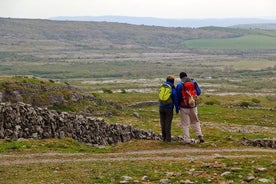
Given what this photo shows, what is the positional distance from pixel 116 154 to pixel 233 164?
6987 millimetres

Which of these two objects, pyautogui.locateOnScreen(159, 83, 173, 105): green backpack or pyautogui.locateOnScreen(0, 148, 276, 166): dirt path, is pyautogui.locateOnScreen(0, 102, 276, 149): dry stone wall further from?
pyautogui.locateOnScreen(159, 83, 173, 105): green backpack

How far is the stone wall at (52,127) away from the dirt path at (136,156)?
5.53m

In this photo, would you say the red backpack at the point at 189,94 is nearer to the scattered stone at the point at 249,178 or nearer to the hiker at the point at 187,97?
the hiker at the point at 187,97

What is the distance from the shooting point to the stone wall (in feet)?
102

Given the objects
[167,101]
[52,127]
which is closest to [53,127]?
[52,127]

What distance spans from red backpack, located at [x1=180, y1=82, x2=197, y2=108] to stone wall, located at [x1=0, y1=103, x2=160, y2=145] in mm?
7420

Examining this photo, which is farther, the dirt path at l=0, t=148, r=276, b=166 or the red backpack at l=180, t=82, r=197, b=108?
the red backpack at l=180, t=82, r=197, b=108

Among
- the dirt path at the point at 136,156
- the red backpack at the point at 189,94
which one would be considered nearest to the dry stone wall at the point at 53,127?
the dirt path at the point at 136,156

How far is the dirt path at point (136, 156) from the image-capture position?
2450 centimetres

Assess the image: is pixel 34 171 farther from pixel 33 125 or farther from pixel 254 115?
pixel 254 115

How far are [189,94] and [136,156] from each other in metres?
5.28

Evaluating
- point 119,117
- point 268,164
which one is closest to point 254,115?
point 119,117

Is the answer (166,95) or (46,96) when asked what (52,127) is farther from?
(46,96)

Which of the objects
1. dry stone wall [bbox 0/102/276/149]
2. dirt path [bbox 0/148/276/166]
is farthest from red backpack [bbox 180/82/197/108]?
dry stone wall [bbox 0/102/276/149]
